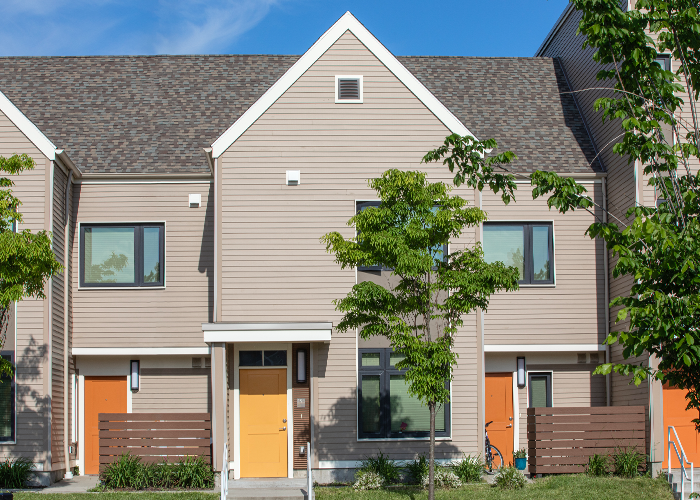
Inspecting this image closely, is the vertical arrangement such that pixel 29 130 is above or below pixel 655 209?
above

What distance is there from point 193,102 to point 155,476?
908 cm

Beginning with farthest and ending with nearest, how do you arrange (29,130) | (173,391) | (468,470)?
(173,391) → (29,130) → (468,470)

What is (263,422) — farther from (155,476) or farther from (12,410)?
(12,410)

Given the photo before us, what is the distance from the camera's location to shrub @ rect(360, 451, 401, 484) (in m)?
13.8

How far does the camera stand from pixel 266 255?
14797 mm

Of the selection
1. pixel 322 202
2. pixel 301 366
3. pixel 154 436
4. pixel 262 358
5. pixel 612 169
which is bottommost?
pixel 154 436

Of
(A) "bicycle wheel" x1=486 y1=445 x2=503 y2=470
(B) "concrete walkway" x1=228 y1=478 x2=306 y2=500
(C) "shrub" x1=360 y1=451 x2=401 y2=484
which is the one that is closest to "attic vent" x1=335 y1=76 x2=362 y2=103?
(C) "shrub" x1=360 y1=451 x2=401 y2=484

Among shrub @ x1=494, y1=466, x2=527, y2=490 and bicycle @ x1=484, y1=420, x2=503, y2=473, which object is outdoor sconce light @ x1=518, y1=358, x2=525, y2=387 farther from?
shrub @ x1=494, y1=466, x2=527, y2=490

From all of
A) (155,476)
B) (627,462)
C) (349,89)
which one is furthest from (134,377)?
(627,462)

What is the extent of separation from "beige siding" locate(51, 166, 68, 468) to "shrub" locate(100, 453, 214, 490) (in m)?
1.67

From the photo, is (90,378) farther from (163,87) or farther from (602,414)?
(602,414)

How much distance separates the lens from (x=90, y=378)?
1666cm

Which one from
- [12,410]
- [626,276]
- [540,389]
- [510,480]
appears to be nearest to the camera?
[510,480]

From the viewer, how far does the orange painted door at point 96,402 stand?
16.4m
